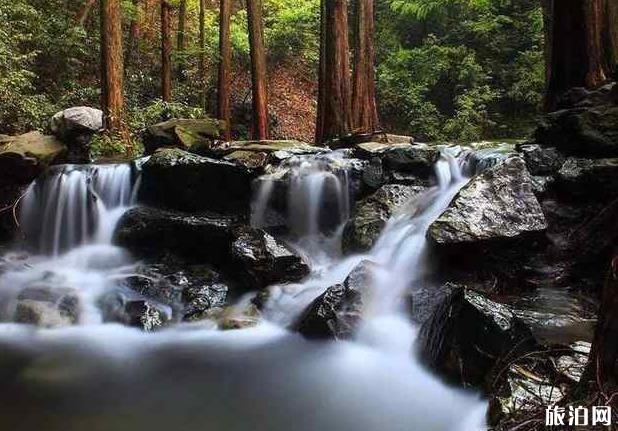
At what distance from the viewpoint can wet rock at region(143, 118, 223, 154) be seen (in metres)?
12.0

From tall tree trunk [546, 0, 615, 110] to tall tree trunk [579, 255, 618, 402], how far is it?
7.83 m

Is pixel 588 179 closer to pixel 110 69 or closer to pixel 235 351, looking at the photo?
pixel 235 351

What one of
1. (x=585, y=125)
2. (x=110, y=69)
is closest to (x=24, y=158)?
(x=110, y=69)

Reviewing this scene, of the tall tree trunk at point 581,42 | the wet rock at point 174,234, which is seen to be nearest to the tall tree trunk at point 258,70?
the wet rock at point 174,234

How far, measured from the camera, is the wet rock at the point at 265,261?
7.93 meters

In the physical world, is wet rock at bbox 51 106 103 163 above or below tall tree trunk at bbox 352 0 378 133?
below

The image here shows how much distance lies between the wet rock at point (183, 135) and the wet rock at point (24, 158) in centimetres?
232

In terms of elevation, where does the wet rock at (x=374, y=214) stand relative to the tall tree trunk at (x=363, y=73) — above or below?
below

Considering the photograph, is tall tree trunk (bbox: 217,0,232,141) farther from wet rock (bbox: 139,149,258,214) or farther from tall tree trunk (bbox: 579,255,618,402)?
tall tree trunk (bbox: 579,255,618,402)

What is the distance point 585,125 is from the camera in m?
8.12

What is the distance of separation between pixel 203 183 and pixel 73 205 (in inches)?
97.5

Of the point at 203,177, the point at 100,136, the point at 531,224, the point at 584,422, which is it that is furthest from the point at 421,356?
the point at 100,136

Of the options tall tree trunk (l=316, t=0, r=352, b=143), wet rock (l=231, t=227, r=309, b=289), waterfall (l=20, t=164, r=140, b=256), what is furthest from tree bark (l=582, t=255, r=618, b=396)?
tall tree trunk (l=316, t=0, r=352, b=143)

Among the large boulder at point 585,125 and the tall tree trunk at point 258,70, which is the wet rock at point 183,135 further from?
the large boulder at point 585,125
